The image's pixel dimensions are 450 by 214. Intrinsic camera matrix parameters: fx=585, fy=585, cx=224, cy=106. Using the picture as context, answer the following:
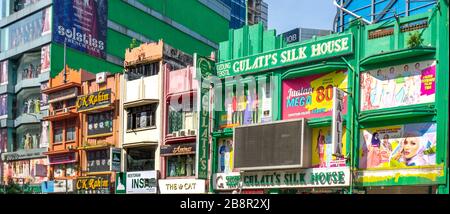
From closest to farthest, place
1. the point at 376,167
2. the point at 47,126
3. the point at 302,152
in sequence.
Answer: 1. the point at 376,167
2. the point at 302,152
3. the point at 47,126

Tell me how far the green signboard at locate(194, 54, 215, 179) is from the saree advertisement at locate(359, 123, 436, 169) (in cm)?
850

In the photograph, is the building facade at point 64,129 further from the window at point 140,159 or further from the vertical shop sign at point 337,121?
the vertical shop sign at point 337,121

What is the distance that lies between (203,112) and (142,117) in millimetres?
5901

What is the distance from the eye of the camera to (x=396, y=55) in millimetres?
22812

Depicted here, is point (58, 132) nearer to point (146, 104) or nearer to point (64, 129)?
point (64, 129)

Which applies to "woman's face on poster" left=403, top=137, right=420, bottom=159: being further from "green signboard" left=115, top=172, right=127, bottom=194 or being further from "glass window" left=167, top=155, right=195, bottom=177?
"green signboard" left=115, top=172, right=127, bottom=194

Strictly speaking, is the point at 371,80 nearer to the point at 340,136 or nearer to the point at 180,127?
the point at 340,136

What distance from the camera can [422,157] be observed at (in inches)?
866

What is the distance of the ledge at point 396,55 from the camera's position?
22.1 m

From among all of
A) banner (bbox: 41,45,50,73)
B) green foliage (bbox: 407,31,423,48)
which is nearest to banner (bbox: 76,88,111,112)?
banner (bbox: 41,45,50,73)

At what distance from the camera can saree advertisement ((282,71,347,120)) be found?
25.2 metres

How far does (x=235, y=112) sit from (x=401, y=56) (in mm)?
9204
